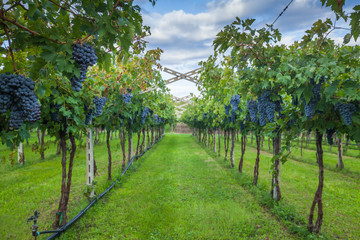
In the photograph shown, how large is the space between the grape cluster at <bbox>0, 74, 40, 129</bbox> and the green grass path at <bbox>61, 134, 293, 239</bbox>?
3256 mm

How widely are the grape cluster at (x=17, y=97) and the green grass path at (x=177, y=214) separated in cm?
326

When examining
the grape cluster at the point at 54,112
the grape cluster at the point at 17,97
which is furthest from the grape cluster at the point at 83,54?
the grape cluster at the point at 54,112

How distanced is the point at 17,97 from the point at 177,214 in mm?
4159

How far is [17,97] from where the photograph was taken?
5.23 feet

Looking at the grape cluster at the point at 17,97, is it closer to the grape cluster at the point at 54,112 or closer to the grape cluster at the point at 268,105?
the grape cluster at the point at 54,112

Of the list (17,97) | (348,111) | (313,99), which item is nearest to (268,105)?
(313,99)

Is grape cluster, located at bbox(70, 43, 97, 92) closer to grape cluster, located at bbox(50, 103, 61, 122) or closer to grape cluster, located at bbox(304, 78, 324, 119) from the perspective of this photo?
grape cluster, located at bbox(50, 103, 61, 122)

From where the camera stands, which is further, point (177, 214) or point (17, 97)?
point (177, 214)

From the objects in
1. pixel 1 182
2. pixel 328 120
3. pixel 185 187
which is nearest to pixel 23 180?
pixel 1 182

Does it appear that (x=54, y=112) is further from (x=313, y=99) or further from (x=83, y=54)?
(x=313, y=99)

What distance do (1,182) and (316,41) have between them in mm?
10173

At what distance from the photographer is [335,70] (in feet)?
8.11

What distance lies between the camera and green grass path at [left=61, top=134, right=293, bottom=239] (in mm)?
4020

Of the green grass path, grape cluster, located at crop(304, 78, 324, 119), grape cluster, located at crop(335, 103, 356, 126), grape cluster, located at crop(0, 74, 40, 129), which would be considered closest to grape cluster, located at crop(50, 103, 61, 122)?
grape cluster, located at crop(0, 74, 40, 129)
